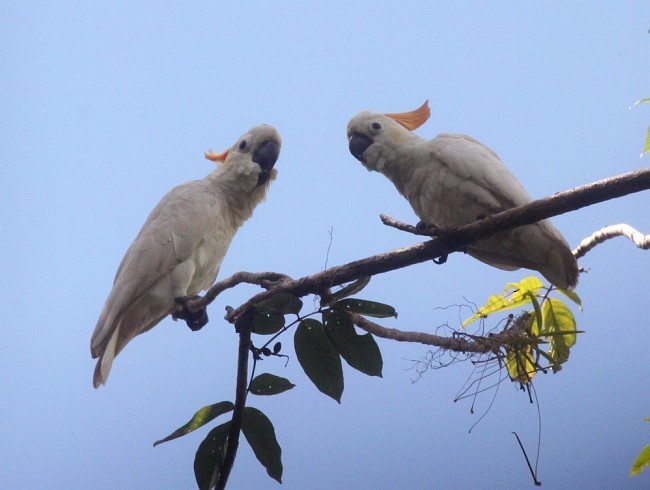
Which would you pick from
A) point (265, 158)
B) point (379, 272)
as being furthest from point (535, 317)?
point (265, 158)

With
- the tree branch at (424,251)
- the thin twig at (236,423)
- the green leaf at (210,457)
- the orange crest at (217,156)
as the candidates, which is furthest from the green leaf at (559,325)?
the orange crest at (217,156)

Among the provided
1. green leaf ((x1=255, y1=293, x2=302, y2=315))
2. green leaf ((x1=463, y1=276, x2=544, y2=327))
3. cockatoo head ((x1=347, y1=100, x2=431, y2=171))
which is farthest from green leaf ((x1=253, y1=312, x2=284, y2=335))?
cockatoo head ((x1=347, y1=100, x2=431, y2=171))

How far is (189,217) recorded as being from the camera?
316 cm

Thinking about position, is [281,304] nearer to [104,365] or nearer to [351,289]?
[351,289]

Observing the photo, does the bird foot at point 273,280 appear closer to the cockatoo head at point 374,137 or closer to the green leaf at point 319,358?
the green leaf at point 319,358

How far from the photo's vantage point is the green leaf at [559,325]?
2.45 metres

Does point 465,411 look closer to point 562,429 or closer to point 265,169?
point 562,429

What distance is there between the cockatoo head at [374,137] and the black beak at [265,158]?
19.6 inches

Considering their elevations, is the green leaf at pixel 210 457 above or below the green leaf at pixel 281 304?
below

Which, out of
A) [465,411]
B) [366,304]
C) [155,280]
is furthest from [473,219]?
[465,411]

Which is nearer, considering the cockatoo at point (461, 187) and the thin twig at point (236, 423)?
the thin twig at point (236, 423)

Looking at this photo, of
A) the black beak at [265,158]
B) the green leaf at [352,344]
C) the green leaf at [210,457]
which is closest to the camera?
the green leaf at [352,344]

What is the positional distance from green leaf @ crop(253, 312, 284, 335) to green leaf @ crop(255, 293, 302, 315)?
0.15 ft

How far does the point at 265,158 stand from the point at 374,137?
700mm
